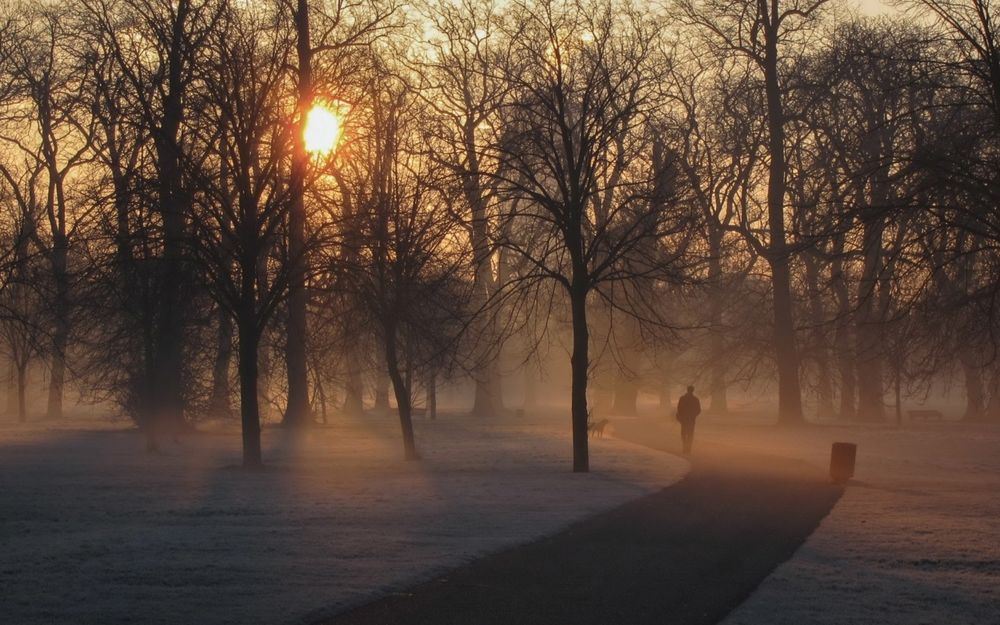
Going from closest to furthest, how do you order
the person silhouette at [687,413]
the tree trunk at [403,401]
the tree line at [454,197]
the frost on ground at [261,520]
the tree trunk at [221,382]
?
the frost on ground at [261,520], the tree line at [454,197], the tree trunk at [403,401], the person silhouette at [687,413], the tree trunk at [221,382]

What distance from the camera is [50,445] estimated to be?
33469 millimetres

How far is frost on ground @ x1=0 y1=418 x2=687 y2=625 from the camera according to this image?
10398mm

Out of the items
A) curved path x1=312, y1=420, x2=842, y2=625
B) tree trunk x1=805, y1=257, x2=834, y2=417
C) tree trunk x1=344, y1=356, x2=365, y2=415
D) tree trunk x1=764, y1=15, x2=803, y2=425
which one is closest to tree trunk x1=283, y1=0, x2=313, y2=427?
tree trunk x1=344, y1=356, x2=365, y2=415

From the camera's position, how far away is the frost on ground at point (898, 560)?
1027 centimetres

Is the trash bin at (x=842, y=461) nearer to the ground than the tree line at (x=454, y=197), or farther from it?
nearer to the ground

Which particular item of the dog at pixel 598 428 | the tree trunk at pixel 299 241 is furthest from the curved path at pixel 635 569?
the dog at pixel 598 428

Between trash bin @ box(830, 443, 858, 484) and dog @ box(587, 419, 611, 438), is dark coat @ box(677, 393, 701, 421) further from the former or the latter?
trash bin @ box(830, 443, 858, 484)

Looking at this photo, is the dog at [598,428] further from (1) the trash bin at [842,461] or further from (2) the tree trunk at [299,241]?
(1) the trash bin at [842,461]

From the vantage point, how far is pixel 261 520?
1622 cm

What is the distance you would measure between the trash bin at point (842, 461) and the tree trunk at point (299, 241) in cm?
1195

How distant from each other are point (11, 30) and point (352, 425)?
19579 mm

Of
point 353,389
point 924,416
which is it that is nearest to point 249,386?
point 353,389

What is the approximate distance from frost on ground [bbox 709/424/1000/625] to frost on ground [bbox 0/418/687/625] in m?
3.61

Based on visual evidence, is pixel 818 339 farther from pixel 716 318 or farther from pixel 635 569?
pixel 635 569
